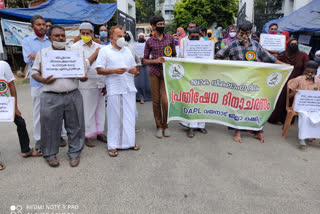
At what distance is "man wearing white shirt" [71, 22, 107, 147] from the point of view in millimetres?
3508

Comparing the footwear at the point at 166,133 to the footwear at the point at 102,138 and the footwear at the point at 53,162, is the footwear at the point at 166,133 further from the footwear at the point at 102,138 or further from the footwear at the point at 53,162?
the footwear at the point at 53,162

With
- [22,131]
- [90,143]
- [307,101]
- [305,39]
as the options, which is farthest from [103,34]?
[305,39]

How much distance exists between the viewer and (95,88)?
3.77 metres

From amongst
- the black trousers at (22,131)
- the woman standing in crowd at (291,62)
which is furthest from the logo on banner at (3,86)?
the woman standing in crowd at (291,62)

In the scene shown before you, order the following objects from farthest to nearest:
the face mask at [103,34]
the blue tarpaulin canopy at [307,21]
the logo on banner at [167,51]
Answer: the blue tarpaulin canopy at [307,21]
the face mask at [103,34]
the logo on banner at [167,51]

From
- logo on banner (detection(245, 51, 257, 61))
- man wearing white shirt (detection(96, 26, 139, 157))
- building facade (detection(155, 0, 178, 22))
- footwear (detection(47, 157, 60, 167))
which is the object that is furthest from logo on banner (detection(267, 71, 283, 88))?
building facade (detection(155, 0, 178, 22))

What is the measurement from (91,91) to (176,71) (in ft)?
4.80

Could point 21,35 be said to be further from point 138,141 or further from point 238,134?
point 238,134

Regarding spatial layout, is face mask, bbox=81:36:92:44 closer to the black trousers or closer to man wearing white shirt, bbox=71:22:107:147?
man wearing white shirt, bbox=71:22:107:147

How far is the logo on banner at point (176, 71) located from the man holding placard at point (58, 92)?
1.45m

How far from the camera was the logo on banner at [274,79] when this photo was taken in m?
3.81

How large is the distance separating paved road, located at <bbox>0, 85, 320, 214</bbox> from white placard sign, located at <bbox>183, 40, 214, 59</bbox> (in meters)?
1.53

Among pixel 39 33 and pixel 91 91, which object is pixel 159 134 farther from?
pixel 39 33

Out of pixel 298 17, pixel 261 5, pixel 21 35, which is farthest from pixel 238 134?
pixel 261 5
